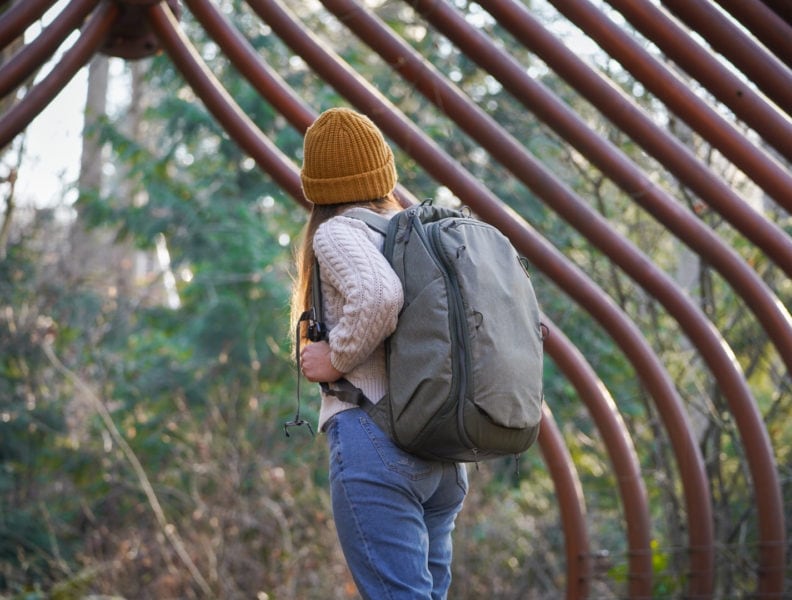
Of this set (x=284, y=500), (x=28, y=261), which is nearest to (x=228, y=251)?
(x=28, y=261)

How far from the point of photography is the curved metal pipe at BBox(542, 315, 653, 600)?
4.83m

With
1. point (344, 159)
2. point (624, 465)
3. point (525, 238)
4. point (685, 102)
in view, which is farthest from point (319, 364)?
point (624, 465)

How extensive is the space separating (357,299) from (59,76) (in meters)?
2.68

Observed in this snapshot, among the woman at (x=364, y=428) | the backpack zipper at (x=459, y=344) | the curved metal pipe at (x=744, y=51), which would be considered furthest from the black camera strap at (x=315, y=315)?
the curved metal pipe at (x=744, y=51)

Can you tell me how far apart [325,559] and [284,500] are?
599 mm

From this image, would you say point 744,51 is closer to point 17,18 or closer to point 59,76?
point 17,18

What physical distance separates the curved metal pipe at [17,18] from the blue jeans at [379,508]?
7.91 feet

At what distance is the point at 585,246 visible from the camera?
358 inches

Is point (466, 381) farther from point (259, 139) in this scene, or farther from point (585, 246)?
point (585, 246)

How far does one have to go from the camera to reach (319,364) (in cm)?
267

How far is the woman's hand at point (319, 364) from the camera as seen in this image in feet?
8.77

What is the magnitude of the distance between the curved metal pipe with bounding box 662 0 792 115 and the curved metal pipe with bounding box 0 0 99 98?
261 centimetres

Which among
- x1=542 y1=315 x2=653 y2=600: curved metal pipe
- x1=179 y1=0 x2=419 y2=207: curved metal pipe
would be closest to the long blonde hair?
x1=179 y1=0 x2=419 y2=207: curved metal pipe

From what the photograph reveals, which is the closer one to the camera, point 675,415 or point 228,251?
point 675,415
